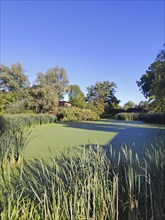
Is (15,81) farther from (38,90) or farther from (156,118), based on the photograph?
(156,118)

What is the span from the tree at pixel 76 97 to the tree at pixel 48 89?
208cm

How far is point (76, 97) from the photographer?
24547mm

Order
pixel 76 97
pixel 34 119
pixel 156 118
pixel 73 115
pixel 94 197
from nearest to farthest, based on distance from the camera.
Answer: pixel 94 197 < pixel 34 119 < pixel 156 118 < pixel 73 115 < pixel 76 97

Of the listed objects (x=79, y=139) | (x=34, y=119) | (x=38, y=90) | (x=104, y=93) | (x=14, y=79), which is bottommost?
(x=79, y=139)

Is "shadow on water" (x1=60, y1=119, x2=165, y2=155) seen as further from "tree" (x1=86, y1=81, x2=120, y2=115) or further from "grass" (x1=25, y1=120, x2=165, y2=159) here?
"tree" (x1=86, y1=81, x2=120, y2=115)

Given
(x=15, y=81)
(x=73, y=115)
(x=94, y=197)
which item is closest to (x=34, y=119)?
(x=73, y=115)

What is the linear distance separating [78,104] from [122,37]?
45.7 ft

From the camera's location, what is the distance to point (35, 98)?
17578mm

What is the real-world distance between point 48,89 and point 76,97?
25.1 feet

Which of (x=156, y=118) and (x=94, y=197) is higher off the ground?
(x=156, y=118)

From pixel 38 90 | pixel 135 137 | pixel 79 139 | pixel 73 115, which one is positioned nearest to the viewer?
pixel 79 139

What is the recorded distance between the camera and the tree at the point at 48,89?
1716 cm

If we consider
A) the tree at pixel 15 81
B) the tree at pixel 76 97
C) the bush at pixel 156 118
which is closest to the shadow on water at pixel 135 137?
the bush at pixel 156 118

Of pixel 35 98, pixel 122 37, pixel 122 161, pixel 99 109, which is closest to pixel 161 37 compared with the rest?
pixel 122 37
